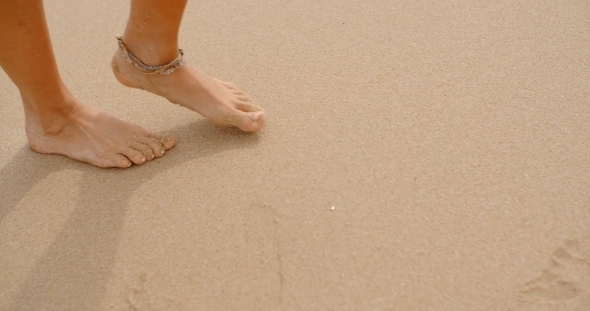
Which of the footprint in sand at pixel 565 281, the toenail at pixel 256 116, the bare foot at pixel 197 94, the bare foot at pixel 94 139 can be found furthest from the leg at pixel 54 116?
the footprint in sand at pixel 565 281

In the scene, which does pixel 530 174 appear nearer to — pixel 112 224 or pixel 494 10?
pixel 494 10

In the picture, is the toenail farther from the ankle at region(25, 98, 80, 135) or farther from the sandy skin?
the ankle at region(25, 98, 80, 135)

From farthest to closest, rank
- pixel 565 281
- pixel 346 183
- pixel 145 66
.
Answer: pixel 145 66 < pixel 346 183 < pixel 565 281

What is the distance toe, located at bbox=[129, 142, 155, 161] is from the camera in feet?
4.88

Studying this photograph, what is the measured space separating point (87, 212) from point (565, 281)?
1.19 metres

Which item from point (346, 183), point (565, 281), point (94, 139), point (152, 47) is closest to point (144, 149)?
point (94, 139)

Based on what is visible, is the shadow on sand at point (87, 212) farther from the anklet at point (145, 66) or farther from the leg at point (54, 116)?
the anklet at point (145, 66)

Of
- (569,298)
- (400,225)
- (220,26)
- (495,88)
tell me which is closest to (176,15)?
(220,26)

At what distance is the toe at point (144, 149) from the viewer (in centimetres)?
149

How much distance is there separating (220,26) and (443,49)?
867mm

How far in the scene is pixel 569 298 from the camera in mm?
1050

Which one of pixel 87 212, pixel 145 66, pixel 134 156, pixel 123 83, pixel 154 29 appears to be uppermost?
pixel 154 29

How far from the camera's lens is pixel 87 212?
1378mm

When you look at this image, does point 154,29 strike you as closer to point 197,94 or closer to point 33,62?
point 197,94
